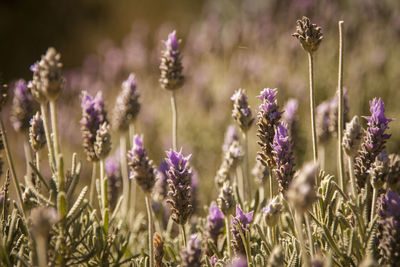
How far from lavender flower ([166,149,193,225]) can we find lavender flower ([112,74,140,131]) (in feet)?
2.77

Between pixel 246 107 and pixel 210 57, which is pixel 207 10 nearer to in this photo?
pixel 210 57

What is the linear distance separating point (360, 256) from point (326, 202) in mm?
186

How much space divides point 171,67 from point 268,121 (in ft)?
2.15

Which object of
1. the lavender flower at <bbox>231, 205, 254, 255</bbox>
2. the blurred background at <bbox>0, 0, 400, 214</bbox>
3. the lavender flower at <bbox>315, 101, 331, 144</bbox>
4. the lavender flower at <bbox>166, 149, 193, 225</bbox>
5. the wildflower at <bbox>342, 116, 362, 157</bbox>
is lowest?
the lavender flower at <bbox>231, 205, 254, 255</bbox>

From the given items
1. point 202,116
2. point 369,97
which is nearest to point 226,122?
point 202,116

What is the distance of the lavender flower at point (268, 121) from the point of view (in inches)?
50.9

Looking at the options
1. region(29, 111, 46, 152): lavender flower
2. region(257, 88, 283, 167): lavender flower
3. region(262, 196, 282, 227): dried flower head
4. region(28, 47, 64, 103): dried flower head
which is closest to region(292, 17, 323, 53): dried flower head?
region(257, 88, 283, 167): lavender flower

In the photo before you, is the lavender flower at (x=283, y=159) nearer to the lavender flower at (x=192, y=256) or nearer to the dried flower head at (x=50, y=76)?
the lavender flower at (x=192, y=256)

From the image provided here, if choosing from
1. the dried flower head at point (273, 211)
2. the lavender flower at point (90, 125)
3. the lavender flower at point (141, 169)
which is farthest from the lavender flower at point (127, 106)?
the dried flower head at point (273, 211)

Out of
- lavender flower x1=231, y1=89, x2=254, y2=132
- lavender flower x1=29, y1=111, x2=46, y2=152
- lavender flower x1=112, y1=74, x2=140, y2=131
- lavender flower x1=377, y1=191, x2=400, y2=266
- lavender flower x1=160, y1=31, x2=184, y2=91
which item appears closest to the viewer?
lavender flower x1=377, y1=191, x2=400, y2=266

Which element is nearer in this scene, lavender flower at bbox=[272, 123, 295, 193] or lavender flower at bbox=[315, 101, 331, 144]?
lavender flower at bbox=[272, 123, 295, 193]

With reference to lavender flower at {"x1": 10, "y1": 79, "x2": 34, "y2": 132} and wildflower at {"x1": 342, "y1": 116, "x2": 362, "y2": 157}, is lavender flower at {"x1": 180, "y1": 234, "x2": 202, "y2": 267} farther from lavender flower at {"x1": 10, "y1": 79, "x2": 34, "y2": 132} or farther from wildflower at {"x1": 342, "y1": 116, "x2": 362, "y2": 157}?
lavender flower at {"x1": 10, "y1": 79, "x2": 34, "y2": 132}

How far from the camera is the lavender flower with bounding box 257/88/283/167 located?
4.24 feet

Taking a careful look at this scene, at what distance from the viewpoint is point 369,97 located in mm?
3592
